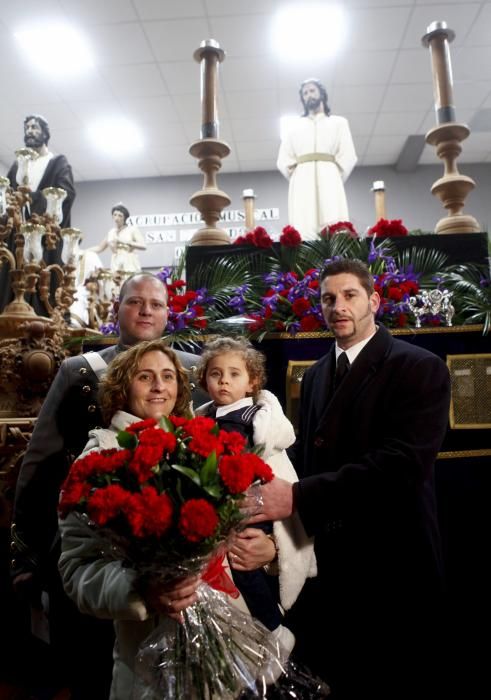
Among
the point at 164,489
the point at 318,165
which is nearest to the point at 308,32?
the point at 318,165

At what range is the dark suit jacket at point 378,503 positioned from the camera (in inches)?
60.6

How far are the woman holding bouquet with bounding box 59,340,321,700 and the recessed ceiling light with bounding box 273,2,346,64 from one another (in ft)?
21.2

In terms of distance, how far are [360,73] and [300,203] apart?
130 inches

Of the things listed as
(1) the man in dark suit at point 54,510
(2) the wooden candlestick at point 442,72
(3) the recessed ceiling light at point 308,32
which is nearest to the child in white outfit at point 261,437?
(1) the man in dark suit at point 54,510

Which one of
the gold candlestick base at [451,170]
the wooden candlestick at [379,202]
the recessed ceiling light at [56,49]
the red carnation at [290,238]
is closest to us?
the red carnation at [290,238]

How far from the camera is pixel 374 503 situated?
1605 millimetres

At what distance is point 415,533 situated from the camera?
1.62 m

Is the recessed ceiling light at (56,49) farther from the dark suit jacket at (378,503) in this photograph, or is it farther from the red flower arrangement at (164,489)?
the red flower arrangement at (164,489)

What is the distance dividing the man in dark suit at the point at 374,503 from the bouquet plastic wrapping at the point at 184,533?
14.1 inches

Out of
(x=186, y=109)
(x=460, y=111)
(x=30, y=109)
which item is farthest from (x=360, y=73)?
(x=30, y=109)

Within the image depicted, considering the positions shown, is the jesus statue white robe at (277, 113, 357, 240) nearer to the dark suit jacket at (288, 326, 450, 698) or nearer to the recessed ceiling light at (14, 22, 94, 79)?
the recessed ceiling light at (14, 22, 94, 79)

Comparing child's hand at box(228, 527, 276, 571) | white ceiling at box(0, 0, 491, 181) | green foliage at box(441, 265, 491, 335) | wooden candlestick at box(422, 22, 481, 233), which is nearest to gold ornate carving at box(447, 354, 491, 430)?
green foliage at box(441, 265, 491, 335)

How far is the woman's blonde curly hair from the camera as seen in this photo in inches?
59.9

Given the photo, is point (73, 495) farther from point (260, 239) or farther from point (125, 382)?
point (260, 239)
